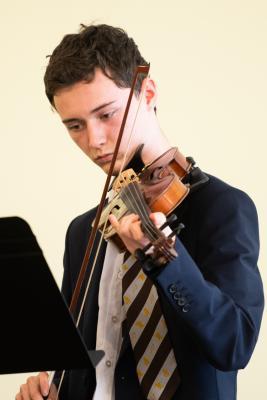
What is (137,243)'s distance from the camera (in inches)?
43.6

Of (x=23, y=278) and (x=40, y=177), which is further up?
(x=23, y=278)

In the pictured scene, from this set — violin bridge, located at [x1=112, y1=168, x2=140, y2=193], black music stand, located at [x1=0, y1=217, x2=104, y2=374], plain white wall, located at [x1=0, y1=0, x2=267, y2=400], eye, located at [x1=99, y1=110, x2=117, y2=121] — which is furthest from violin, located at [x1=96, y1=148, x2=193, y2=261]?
plain white wall, located at [x1=0, y1=0, x2=267, y2=400]

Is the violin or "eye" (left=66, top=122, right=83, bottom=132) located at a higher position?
"eye" (left=66, top=122, right=83, bottom=132)

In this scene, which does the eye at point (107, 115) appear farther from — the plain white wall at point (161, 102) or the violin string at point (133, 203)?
the plain white wall at point (161, 102)

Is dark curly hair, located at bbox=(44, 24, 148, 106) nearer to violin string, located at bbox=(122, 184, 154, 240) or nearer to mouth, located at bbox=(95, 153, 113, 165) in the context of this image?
mouth, located at bbox=(95, 153, 113, 165)

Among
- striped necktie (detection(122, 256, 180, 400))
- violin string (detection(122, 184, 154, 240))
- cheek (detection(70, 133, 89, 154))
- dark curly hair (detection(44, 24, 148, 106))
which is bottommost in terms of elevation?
striped necktie (detection(122, 256, 180, 400))

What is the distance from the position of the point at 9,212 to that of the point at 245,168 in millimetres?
732

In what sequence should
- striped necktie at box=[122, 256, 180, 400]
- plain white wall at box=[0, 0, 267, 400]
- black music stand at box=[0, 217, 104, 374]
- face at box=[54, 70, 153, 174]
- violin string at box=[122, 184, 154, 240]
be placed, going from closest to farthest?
black music stand at box=[0, 217, 104, 374]
violin string at box=[122, 184, 154, 240]
striped necktie at box=[122, 256, 180, 400]
face at box=[54, 70, 153, 174]
plain white wall at box=[0, 0, 267, 400]

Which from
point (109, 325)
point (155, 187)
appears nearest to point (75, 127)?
point (155, 187)

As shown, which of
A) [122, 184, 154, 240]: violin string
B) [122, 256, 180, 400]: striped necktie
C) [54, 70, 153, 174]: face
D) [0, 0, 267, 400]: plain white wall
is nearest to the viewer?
[122, 184, 154, 240]: violin string

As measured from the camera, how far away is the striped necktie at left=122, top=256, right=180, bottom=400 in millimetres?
1258

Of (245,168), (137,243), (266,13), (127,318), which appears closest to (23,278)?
(137,243)

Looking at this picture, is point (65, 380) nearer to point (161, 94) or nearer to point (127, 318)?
point (127, 318)

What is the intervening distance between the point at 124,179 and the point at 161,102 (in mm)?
1104
